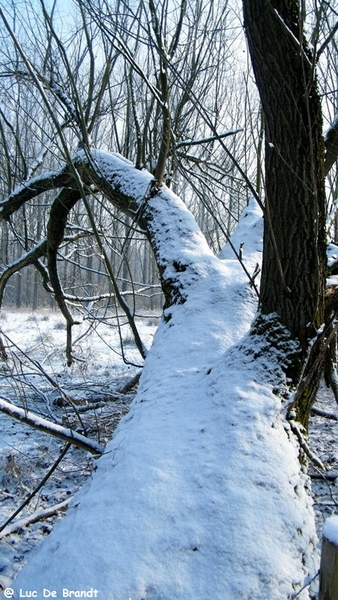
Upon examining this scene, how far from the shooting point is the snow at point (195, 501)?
0.92 meters

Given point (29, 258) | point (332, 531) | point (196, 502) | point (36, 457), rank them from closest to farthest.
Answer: point (332, 531)
point (196, 502)
point (36, 457)
point (29, 258)

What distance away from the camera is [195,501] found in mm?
1065

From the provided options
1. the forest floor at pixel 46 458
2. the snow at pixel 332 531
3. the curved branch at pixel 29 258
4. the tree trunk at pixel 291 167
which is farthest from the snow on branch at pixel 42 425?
the curved branch at pixel 29 258

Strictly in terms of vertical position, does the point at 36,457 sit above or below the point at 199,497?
below

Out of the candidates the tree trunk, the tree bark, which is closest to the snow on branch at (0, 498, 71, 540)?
the tree trunk

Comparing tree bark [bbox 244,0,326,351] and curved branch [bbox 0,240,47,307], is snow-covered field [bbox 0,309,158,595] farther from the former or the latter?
curved branch [bbox 0,240,47,307]

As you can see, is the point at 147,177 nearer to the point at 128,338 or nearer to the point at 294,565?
the point at 294,565

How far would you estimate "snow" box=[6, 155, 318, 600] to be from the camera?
92 centimetres

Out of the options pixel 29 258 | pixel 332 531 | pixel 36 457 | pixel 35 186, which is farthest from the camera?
pixel 29 258

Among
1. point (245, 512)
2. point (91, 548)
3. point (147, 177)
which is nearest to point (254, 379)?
point (245, 512)

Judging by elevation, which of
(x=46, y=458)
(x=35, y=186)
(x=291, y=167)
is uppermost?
(x=35, y=186)

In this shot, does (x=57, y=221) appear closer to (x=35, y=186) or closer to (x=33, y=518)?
(x=35, y=186)

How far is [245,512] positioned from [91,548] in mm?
387

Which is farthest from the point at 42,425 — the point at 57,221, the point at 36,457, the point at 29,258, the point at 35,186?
the point at 29,258
